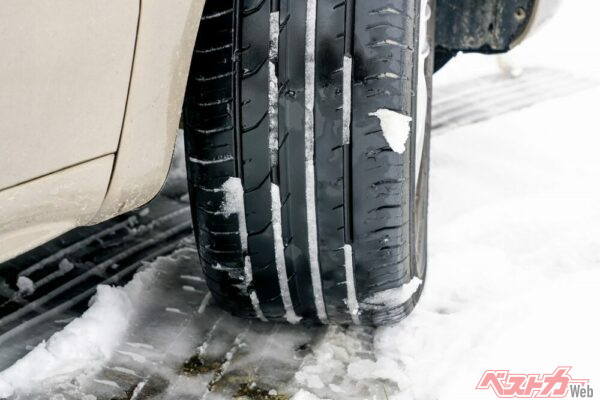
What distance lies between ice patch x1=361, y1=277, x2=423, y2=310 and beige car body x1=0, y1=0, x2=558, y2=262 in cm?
57

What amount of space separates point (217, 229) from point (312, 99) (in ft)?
1.24

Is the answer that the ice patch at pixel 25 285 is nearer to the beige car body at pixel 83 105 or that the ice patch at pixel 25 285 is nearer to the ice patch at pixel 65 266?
the ice patch at pixel 65 266

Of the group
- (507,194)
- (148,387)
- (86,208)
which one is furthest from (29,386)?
(507,194)

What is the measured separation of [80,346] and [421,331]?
33.0 inches

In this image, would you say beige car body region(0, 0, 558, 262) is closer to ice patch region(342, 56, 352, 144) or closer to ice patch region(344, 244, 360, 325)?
ice patch region(342, 56, 352, 144)

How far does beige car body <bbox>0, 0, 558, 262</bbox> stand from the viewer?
1.06 metres

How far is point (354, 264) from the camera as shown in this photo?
5.04 feet

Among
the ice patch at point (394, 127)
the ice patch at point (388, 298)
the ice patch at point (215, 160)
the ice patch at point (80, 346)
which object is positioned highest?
the ice patch at point (394, 127)

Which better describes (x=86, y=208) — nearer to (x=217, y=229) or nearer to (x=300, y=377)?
(x=217, y=229)

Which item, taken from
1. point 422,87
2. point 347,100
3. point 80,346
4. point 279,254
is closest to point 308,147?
point 347,100

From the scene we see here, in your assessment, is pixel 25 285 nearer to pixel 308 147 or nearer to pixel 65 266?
pixel 65 266

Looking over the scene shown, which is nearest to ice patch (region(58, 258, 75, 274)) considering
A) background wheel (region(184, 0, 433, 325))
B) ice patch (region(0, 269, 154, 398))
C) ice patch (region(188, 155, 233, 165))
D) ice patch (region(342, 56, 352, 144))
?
ice patch (region(0, 269, 154, 398))

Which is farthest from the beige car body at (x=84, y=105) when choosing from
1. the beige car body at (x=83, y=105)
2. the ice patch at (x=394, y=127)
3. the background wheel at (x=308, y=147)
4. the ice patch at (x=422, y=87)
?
the ice patch at (x=422, y=87)

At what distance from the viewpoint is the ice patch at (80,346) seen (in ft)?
5.06
